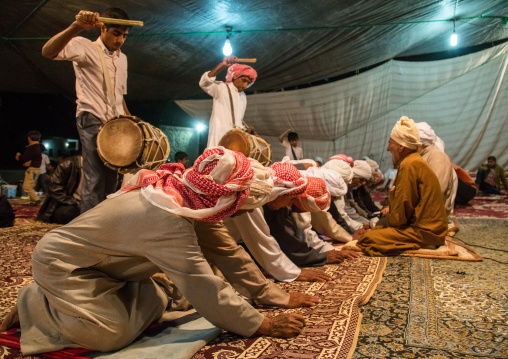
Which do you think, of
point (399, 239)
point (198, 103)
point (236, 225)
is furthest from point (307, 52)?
point (236, 225)

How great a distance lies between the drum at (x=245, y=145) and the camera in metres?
4.88

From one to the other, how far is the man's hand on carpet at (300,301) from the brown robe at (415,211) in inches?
66.1

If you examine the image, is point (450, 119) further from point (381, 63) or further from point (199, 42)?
point (199, 42)

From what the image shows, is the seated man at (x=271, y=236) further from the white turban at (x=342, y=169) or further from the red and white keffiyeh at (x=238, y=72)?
the red and white keffiyeh at (x=238, y=72)

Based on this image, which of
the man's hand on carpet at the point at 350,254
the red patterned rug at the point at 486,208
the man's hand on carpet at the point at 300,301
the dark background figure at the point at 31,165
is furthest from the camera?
the dark background figure at the point at 31,165

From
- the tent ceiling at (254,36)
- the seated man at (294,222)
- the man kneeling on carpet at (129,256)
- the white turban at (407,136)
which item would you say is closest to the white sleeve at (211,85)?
the tent ceiling at (254,36)

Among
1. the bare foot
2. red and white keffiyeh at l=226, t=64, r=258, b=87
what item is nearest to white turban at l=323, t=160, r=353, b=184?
red and white keffiyeh at l=226, t=64, r=258, b=87

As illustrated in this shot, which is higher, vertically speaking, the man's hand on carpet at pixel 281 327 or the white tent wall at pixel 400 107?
the white tent wall at pixel 400 107

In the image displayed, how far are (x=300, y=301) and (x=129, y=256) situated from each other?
98cm

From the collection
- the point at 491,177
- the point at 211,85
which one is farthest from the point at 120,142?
the point at 491,177

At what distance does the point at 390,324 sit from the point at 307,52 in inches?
247

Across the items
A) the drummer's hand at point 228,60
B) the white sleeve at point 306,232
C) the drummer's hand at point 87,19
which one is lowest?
the white sleeve at point 306,232

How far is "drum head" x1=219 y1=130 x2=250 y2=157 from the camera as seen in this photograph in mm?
4875

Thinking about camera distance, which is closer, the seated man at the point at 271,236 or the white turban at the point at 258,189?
the white turban at the point at 258,189
